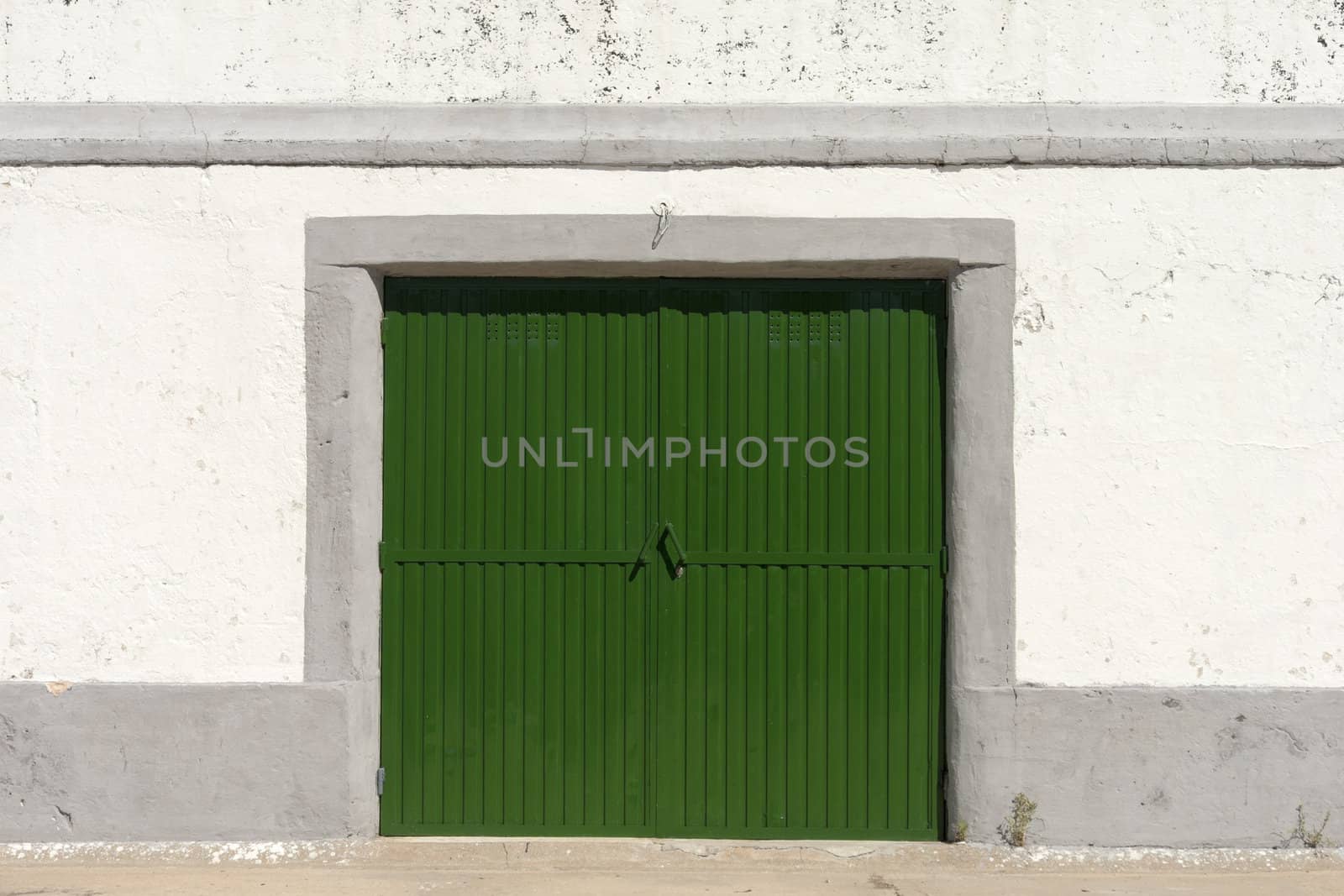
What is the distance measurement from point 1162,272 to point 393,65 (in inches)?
120

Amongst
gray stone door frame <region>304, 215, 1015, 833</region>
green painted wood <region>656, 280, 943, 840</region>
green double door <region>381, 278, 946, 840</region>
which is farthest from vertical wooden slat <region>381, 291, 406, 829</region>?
green painted wood <region>656, 280, 943, 840</region>

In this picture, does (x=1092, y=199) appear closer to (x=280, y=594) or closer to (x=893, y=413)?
(x=893, y=413)

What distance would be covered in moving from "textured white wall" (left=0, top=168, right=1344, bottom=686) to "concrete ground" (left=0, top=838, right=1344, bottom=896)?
26.0 inches

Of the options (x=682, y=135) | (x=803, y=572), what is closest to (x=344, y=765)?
(x=803, y=572)

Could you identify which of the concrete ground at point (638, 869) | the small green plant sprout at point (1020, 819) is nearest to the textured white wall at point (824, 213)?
the small green plant sprout at point (1020, 819)

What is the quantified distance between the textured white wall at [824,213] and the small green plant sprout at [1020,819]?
0.48 m

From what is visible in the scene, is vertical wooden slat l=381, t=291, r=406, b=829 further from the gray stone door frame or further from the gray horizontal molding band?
the gray horizontal molding band

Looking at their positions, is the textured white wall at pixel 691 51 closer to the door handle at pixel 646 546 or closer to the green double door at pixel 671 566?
the green double door at pixel 671 566

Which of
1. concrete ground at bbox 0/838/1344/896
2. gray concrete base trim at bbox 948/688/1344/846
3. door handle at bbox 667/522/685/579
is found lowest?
concrete ground at bbox 0/838/1344/896

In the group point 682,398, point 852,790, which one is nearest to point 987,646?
point 852,790

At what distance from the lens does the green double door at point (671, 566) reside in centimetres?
458

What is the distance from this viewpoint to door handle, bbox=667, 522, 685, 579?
179 inches

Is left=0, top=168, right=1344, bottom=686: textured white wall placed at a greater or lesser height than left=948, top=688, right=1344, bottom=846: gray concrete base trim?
greater

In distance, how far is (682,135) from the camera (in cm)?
447
